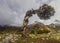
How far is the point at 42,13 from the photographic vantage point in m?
3.44

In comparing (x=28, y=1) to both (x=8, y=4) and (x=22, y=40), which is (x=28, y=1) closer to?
(x=8, y=4)

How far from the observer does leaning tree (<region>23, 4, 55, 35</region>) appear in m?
3.43

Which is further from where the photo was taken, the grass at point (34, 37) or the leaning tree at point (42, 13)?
the leaning tree at point (42, 13)

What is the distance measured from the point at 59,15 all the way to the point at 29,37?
2.33 feet

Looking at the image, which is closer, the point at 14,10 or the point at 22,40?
the point at 22,40

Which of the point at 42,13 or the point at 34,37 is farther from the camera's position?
the point at 42,13

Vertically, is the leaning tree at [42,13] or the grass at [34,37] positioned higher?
the leaning tree at [42,13]

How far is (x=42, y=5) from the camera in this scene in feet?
11.5

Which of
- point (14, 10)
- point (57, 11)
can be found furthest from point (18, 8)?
point (57, 11)

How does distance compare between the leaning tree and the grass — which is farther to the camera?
the leaning tree

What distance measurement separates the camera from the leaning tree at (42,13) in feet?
11.2

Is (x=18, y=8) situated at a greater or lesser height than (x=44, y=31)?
greater

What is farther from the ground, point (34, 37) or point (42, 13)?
point (42, 13)

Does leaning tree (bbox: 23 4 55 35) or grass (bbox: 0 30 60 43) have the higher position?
leaning tree (bbox: 23 4 55 35)
